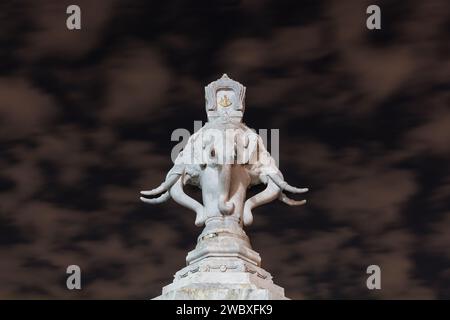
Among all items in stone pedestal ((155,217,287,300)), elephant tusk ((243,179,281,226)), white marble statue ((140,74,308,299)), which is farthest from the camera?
elephant tusk ((243,179,281,226))

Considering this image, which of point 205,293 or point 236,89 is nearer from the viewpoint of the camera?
point 205,293

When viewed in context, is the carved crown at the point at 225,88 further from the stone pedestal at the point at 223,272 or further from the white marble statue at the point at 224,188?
the stone pedestal at the point at 223,272

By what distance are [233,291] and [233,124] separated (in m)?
4.79

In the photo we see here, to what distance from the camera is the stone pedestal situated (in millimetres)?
23172

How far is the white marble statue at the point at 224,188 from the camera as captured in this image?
2402 centimetres

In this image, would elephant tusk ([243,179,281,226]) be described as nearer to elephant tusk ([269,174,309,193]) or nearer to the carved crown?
elephant tusk ([269,174,309,193])

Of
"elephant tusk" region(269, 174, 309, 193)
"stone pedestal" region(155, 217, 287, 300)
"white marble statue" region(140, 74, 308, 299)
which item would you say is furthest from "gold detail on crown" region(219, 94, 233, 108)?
"stone pedestal" region(155, 217, 287, 300)

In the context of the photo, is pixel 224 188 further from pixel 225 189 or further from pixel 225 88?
pixel 225 88

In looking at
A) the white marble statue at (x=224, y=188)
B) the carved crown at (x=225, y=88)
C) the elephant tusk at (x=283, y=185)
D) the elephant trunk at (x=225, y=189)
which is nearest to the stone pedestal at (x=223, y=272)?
the white marble statue at (x=224, y=188)

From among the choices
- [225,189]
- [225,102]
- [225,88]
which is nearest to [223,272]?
[225,189]

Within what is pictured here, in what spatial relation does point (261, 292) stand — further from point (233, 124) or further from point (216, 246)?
point (233, 124)

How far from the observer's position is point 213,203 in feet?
83.5
